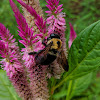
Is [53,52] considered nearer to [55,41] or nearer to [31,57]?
[55,41]

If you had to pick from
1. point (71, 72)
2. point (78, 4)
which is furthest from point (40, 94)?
point (78, 4)

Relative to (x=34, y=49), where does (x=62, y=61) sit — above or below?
below

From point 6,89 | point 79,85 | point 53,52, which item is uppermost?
point 53,52

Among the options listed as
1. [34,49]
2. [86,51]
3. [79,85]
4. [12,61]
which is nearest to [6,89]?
[12,61]

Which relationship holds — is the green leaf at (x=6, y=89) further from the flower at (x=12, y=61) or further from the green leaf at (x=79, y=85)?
the green leaf at (x=79, y=85)

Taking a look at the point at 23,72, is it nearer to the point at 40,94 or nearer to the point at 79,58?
the point at 40,94

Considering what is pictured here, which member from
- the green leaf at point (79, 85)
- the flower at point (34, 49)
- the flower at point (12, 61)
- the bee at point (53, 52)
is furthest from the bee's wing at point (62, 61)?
the green leaf at point (79, 85)

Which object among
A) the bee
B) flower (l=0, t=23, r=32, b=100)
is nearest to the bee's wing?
the bee
